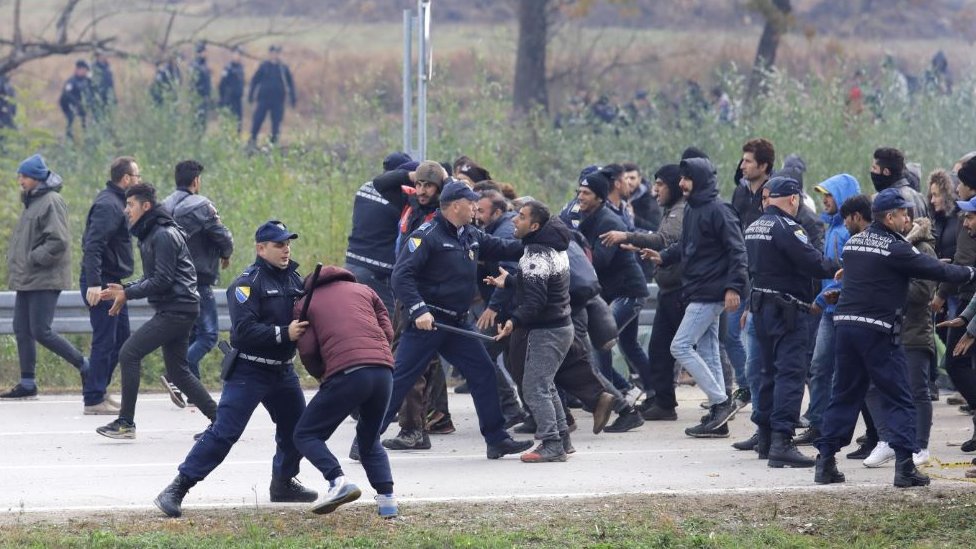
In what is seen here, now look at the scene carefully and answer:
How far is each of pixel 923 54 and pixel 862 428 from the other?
108 ft

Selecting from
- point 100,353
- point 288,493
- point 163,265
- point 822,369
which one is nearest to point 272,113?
point 100,353

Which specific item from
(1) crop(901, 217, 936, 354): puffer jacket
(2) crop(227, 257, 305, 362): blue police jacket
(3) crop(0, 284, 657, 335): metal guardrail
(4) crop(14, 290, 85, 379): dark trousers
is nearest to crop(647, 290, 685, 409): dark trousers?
(3) crop(0, 284, 657, 335): metal guardrail

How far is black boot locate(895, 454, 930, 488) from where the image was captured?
28.8 ft

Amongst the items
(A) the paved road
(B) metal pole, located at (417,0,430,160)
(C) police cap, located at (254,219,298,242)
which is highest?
(B) metal pole, located at (417,0,430,160)

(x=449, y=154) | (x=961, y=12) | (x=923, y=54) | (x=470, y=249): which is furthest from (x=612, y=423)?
(x=961, y=12)

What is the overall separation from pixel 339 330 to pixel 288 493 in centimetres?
117

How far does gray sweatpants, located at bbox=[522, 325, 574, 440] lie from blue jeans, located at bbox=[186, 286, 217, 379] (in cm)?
354

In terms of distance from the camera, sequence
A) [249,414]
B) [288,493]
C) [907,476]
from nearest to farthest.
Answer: [249,414], [288,493], [907,476]

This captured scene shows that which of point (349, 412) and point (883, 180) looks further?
point (883, 180)

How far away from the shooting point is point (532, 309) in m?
9.74

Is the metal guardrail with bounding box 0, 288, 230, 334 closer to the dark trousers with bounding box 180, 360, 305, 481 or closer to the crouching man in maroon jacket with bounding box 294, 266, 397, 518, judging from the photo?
the dark trousers with bounding box 180, 360, 305, 481

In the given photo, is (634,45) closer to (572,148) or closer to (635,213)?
(572,148)

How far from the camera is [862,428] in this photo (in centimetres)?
1138

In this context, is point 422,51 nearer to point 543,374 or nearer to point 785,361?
point 543,374
